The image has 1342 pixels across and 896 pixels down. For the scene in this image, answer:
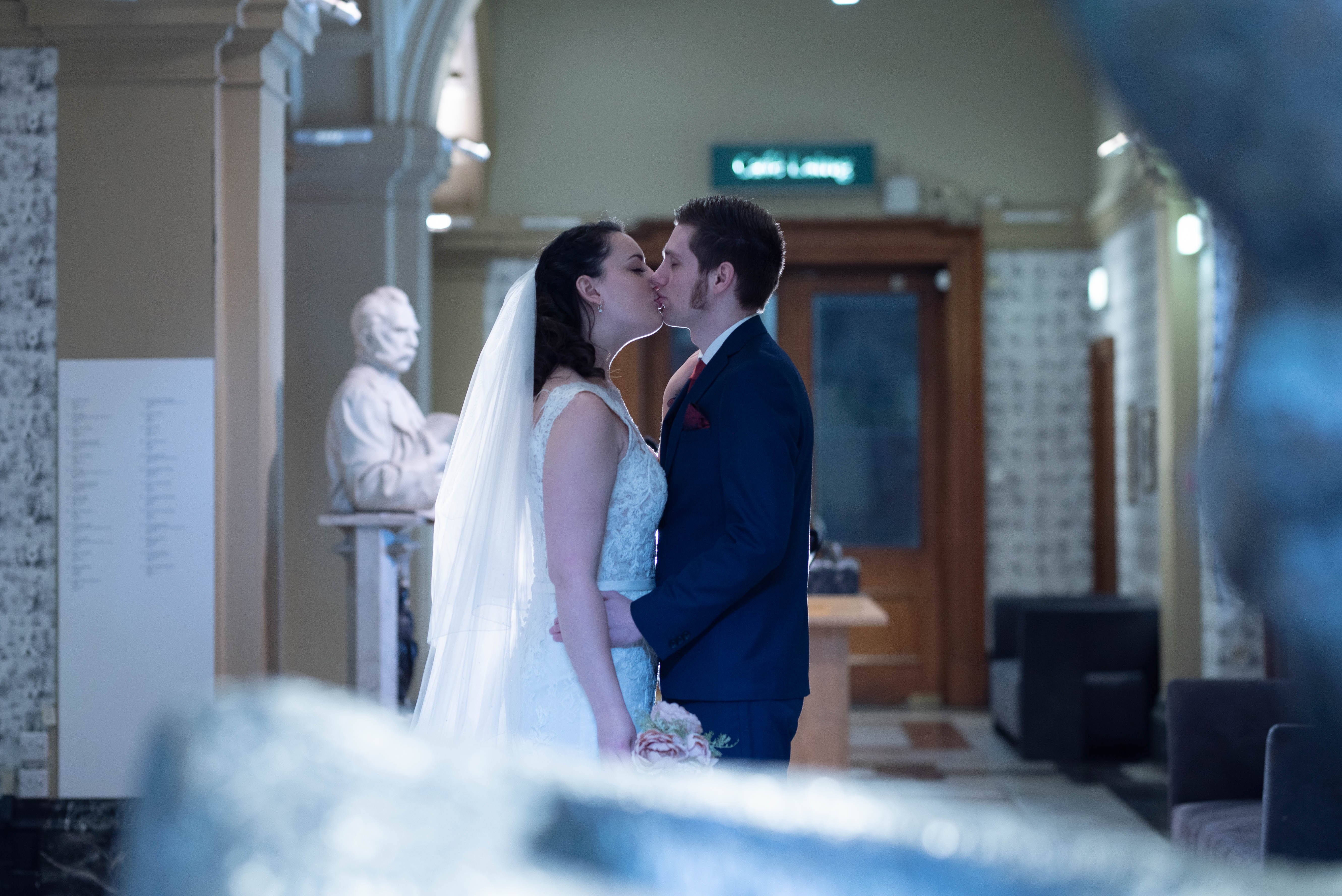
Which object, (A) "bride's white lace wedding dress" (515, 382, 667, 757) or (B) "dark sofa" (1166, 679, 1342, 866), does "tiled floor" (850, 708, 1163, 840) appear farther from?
(A) "bride's white lace wedding dress" (515, 382, 667, 757)

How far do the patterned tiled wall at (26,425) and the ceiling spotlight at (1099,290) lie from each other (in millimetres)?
7279

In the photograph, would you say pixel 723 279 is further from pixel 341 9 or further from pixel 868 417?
pixel 868 417

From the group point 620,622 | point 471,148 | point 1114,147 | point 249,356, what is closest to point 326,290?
point 471,148

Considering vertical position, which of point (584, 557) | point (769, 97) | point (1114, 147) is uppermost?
point (769, 97)

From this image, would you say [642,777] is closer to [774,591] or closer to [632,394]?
[774,591]

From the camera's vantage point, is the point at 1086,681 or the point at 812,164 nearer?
the point at 1086,681

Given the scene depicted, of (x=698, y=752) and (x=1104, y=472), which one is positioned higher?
(x=1104, y=472)

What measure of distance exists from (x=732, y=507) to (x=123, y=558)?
10.4 ft

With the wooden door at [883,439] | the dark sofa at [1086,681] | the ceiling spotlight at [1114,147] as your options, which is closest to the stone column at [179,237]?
the ceiling spotlight at [1114,147]

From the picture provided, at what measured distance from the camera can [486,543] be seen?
103 inches

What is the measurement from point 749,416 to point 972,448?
7.83 m

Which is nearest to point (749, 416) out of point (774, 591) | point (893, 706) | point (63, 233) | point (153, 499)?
point (774, 591)

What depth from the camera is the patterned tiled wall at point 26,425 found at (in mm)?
4629

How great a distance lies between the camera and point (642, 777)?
39cm
